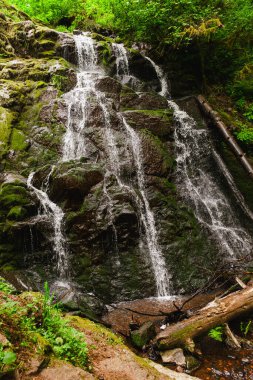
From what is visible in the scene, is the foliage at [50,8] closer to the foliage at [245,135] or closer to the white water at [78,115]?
the white water at [78,115]

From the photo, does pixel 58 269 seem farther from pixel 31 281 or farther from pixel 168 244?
pixel 168 244

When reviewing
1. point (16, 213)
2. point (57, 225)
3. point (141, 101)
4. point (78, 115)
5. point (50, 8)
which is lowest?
point (57, 225)

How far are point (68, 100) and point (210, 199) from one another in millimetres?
6160

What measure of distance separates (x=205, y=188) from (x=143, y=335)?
647 centimetres

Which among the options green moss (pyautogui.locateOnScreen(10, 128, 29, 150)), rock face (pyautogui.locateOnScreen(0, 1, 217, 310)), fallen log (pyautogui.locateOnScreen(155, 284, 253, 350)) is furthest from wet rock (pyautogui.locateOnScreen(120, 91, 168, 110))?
fallen log (pyautogui.locateOnScreen(155, 284, 253, 350))

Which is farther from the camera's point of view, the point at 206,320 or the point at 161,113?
the point at 161,113

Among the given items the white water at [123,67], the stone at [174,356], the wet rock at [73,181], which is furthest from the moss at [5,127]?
the stone at [174,356]

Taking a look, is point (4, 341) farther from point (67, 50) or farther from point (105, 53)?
point (105, 53)

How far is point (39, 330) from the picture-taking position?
314 centimetres

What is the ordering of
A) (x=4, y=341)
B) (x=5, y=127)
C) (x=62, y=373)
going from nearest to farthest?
(x=4, y=341) → (x=62, y=373) → (x=5, y=127)

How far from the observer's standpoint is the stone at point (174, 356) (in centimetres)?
460

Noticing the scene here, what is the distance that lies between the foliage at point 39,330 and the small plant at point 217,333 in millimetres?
2727

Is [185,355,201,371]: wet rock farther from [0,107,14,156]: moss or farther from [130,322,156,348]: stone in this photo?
[0,107,14,156]: moss

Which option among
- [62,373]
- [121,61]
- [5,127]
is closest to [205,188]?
[5,127]
